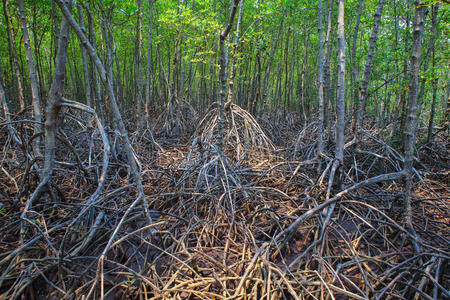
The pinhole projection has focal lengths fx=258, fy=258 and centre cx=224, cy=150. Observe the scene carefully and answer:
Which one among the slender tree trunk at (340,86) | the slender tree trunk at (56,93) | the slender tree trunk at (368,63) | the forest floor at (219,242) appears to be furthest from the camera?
the slender tree trunk at (368,63)

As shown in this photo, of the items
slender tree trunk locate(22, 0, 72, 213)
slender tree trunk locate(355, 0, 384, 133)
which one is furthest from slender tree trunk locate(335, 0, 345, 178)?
slender tree trunk locate(22, 0, 72, 213)

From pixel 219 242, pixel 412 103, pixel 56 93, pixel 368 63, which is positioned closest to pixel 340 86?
pixel 412 103

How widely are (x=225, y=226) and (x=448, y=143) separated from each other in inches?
198

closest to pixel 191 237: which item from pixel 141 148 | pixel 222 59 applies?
pixel 222 59

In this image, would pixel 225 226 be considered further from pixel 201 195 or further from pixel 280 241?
pixel 280 241

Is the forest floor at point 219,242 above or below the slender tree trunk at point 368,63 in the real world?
below

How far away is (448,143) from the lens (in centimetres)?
503

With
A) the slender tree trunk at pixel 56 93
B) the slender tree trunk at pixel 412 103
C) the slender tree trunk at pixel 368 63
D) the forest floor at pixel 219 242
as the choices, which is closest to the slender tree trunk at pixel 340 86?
the forest floor at pixel 219 242

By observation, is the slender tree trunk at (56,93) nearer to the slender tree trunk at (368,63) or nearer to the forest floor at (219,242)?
the forest floor at (219,242)

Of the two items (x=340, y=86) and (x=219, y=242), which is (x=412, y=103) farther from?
(x=219, y=242)

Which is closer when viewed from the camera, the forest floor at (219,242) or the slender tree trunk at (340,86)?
the forest floor at (219,242)

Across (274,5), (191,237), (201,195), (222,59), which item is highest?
(274,5)

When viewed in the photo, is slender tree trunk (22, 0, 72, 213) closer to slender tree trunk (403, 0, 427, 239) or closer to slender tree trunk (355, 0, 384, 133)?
slender tree trunk (403, 0, 427, 239)

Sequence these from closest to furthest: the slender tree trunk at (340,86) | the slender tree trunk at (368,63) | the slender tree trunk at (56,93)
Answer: the slender tree trunk at (56,93) → the slender tree trunk at (340,86) → the slender tree trunk at (368,63)
